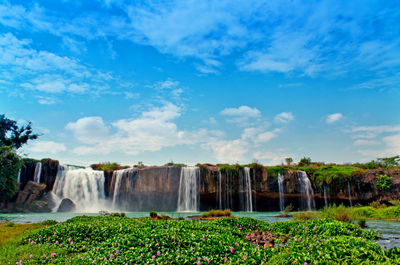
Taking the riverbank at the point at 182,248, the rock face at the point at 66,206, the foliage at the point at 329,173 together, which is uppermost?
the foliage at the point at 329,173

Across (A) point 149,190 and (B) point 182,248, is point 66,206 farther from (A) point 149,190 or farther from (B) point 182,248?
(B) point 182,248

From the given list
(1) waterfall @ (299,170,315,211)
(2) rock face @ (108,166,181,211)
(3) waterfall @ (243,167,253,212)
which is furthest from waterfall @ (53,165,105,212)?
Answer: (1) waterfall @ (299,170,315,211)

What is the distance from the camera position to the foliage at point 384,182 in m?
31.3

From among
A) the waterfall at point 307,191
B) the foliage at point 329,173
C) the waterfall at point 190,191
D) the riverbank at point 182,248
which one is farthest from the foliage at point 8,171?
the foliage at point 329,173

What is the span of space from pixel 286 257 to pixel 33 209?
33.2 m

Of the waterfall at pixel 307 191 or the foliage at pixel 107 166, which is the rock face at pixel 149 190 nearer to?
the foliage at pixel 107 166

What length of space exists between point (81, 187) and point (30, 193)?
5.55 meters

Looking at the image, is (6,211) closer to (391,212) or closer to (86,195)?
(86,195)

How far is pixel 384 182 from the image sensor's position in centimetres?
3127

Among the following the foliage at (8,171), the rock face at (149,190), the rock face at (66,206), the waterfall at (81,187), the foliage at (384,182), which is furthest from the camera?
the waterfall at (81,187)

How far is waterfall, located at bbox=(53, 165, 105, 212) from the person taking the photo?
34.9 meters

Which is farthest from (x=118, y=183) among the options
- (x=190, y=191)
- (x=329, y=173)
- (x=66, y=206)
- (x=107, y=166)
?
(x=329, y=173)

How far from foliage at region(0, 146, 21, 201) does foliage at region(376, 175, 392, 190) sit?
1602 inches

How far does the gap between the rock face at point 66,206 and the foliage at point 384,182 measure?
117 feet
